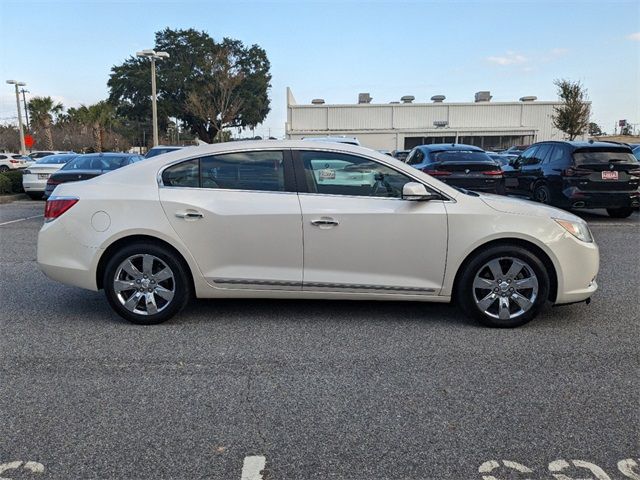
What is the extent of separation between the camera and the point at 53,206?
4617 mm

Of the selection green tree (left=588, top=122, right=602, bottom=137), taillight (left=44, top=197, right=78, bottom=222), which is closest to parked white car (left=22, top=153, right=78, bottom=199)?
taillight (left=44, top=197, right=78, bottom=222)

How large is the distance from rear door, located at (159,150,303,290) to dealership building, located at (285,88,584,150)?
3999 cm

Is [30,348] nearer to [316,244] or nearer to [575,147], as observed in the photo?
[316,244]

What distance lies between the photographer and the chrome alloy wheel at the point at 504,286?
4414 mm

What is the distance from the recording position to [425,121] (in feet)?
147

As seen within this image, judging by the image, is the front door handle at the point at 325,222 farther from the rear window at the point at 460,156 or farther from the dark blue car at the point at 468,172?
the rear window at the point at 460,156

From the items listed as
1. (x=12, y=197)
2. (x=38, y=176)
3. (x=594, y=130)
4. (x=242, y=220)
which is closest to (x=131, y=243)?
(x=242, y=220)

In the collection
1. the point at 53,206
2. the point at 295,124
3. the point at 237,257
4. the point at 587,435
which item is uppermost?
the point at 295,124

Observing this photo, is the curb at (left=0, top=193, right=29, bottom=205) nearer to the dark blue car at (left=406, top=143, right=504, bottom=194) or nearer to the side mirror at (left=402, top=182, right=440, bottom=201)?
the dark blue car at (left=406, top=143, right=504, bottom=194)

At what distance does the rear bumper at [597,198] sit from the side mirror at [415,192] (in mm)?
7142

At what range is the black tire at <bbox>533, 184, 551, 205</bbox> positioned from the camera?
1088 centimetres

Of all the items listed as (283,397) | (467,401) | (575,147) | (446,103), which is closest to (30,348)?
(283,397)

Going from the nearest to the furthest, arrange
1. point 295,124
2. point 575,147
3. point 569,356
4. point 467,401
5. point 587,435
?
point 587,435 < point 467,401 < point 569,356 < point 575,147 < point 295,124

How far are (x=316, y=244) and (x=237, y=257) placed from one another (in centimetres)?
68
